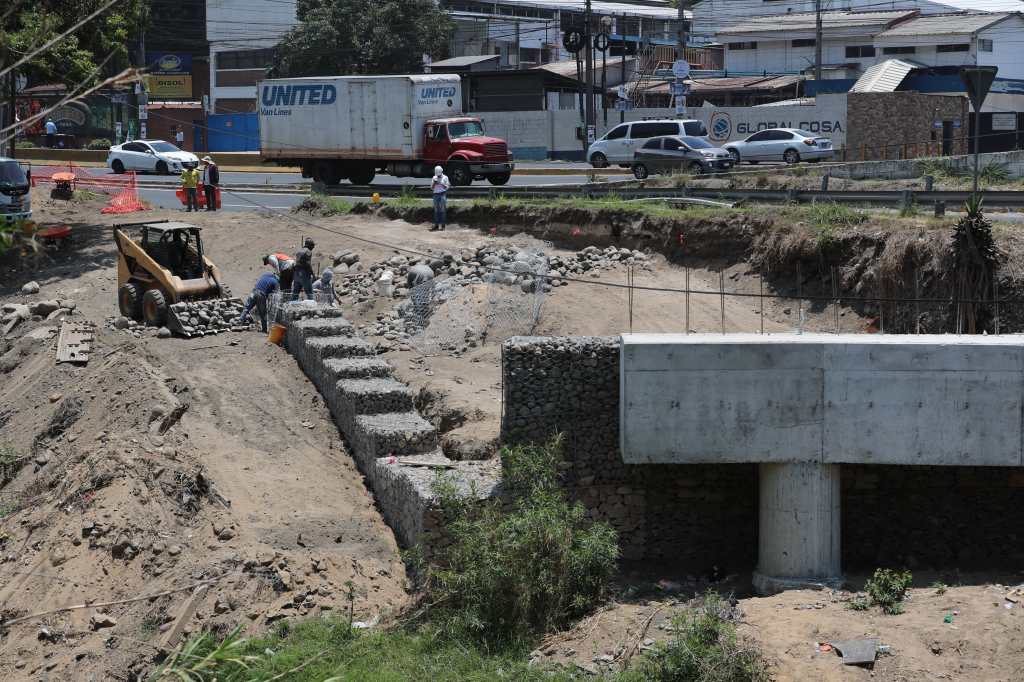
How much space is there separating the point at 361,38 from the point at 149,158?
1962 cm

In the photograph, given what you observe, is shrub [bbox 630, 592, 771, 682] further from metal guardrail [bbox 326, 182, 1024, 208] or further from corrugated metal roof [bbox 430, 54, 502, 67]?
corrugated metal roof [bbox 430, 54, 502, 67]

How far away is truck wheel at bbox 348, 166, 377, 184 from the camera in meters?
36.2

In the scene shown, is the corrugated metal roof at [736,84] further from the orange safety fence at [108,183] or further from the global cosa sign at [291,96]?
the orange safety fence at [108,183]

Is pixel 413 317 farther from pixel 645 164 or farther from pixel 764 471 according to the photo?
pixel 645 164

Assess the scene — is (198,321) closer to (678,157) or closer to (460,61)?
(678,157)

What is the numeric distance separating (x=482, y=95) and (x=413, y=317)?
35.7 m

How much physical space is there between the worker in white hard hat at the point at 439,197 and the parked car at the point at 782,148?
12106 millimetres

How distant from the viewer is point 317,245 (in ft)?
91.9

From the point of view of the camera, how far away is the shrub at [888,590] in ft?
42.1

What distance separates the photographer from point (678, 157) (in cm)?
3478

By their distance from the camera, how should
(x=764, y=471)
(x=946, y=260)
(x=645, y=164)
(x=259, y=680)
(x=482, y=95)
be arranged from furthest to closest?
1. (x=482, y=95)
2. (x=645, y=164)
3. (x=946, y=260)
4. (x=764, y=471)
5. (x=259, y=680)

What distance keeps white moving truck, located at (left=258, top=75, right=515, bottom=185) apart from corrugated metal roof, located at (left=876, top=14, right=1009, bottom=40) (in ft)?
89.6

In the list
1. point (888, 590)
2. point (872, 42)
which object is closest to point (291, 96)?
point (888, 590)

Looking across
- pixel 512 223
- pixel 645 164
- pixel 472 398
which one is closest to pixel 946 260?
pixel 472 398
